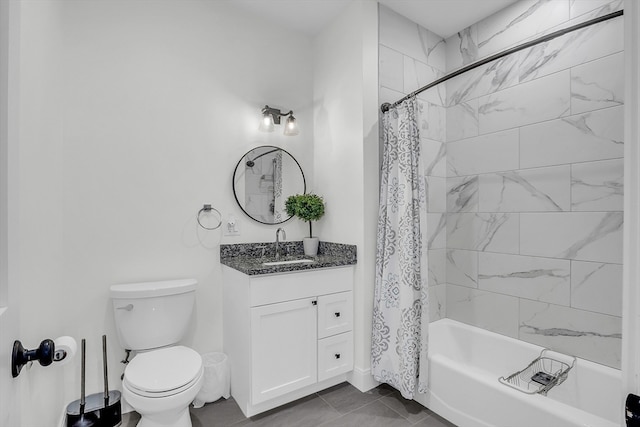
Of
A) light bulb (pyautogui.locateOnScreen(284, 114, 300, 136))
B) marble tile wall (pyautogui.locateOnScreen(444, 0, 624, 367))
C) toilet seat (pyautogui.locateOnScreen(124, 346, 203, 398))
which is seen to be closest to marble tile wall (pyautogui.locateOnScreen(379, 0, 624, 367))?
marble tile wall (pyautogui.locateOnScreen(444, 0, 624, 367))

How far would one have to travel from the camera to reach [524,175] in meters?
2.23

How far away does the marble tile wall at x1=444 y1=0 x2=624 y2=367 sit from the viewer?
73.0 inches

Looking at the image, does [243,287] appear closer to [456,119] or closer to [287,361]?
[287,361]

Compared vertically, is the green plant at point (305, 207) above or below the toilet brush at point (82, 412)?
above

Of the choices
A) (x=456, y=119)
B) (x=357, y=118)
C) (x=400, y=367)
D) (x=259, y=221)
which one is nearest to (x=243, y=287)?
(x=259, y=221)

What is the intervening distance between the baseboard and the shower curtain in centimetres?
7

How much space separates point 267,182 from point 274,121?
48cm

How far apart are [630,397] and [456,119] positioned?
2.48 m

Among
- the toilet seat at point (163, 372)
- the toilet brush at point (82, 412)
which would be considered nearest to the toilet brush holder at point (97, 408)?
the toilet brush at point (82, 412)

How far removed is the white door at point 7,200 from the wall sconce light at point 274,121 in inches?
74.2

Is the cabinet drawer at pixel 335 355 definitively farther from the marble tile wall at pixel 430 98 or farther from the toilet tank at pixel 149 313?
the toilet tank at pixel 149 313

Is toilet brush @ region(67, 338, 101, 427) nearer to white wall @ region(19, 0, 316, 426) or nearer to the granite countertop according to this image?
white wall @ region(19, 0, 316, 426)

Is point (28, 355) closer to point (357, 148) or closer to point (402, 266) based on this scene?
point (402, 266)

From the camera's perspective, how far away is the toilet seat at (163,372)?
5.04 ft
